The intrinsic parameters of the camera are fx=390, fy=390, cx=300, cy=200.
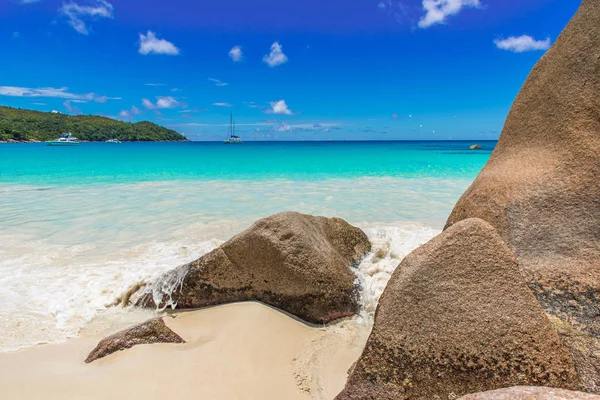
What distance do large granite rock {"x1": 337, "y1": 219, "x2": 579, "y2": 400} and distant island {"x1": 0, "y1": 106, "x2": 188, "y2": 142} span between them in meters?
117

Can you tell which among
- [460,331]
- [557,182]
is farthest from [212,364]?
[557,182]

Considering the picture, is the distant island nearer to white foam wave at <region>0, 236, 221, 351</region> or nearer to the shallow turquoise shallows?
the shallow turquoise shallows

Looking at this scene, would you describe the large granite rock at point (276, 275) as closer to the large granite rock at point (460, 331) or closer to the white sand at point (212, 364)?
the white sand at point (212, 364)

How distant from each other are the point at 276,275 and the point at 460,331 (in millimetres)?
2378

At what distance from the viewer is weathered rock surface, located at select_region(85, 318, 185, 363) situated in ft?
12.3

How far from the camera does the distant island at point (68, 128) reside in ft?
324

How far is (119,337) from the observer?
12.5 feet

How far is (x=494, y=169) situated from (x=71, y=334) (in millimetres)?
5063

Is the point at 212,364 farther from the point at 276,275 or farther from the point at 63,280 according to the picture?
the point at 63,280

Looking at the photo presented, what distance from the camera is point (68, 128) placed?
112750 mm

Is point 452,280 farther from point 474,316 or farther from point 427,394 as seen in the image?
point 427,394

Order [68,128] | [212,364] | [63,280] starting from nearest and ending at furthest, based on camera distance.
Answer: [212,364]
[63,280]
[68,128]

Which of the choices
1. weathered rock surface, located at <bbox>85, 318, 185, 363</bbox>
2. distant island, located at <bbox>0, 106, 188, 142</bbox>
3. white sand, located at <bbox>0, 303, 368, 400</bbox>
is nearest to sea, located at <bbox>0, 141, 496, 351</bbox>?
white sand, located at <bbox>0, 303, 368, 400</bbox>

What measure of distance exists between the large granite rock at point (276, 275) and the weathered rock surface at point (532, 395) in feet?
7.84
